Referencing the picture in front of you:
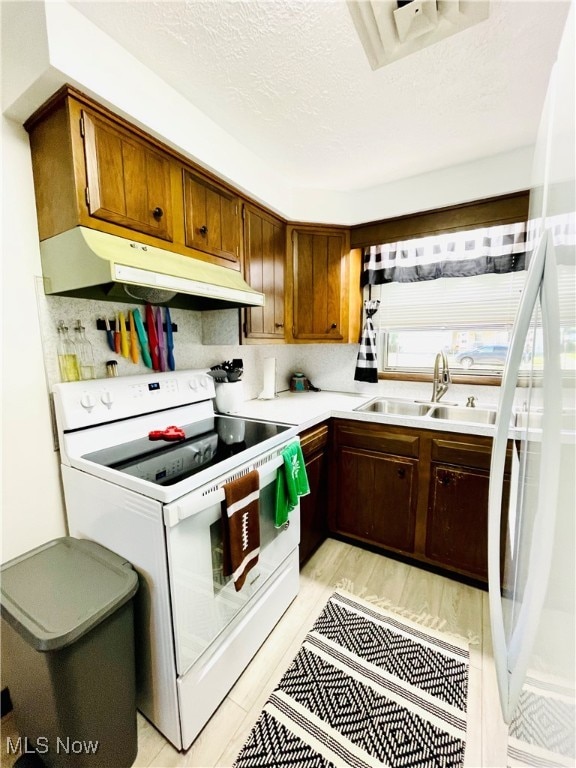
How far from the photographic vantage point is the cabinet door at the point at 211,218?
4.97 ft

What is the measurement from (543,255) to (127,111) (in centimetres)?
147

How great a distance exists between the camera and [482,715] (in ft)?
3.96

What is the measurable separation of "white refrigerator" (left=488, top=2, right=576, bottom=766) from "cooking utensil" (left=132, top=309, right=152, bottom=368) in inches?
61.4

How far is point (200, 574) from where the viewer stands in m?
1.08

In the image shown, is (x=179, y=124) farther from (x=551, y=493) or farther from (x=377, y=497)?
(x=377, y=497)

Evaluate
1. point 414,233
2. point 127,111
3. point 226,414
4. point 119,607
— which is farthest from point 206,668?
point 414,233

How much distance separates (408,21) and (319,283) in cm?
140

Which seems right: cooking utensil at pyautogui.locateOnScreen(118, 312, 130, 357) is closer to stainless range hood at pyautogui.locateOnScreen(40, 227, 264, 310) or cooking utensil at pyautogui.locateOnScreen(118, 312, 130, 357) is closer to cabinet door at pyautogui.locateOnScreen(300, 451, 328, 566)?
stainless range hood at pyautogui.locateOnScreen(40, 227, 264, 310)

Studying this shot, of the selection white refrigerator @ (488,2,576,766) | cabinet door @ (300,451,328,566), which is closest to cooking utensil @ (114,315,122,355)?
cabinet door @ (300,451,328,566)

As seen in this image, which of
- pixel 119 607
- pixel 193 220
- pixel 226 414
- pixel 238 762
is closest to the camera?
pixel 119 607

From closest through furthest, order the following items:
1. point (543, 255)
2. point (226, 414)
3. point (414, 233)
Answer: point (543, 255) < point (226, 414) < point (414, 233)

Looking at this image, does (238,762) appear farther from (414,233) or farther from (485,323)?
(414,233)

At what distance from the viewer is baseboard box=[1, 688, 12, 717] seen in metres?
1.21


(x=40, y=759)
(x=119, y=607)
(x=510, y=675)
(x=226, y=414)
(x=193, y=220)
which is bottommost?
(x=40, y=759)
